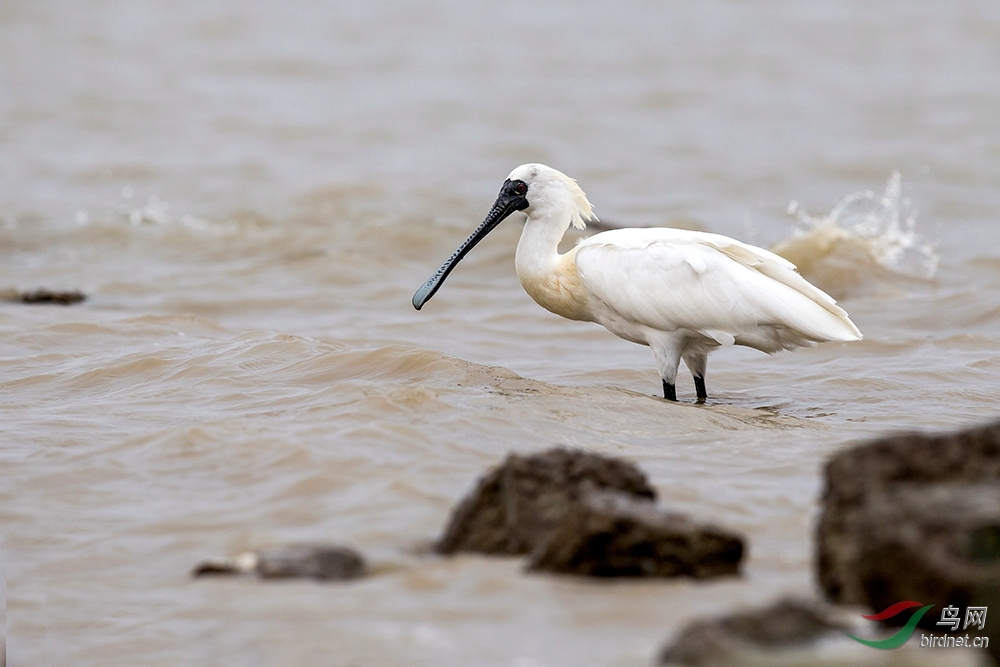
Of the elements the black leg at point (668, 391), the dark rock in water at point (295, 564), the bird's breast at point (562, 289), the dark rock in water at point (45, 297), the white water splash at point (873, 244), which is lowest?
the dark rock in water at point (295, 564)

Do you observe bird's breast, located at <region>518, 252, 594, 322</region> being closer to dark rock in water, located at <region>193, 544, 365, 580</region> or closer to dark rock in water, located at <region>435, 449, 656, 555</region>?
dark rock in water, located at <region>435, 449, 656, 555</region>

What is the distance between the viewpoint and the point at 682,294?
827cm

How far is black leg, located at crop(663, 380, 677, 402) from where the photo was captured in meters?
8.41

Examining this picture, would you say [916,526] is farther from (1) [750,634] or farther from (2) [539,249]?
(2) [539,249]

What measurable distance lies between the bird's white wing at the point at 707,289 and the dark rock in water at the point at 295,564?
405 cm

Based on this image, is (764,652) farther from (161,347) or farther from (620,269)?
(161,347)

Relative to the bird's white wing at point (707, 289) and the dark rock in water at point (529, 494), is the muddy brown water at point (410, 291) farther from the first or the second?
the bird's white wing at point (707, 289)

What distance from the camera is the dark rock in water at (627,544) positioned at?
421cm

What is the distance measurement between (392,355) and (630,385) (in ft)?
5.78

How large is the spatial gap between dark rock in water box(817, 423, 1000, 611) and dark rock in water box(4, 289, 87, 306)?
906 centimetres

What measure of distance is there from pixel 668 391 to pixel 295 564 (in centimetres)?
438

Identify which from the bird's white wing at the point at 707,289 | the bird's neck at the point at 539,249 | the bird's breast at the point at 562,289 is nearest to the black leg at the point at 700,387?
the bird's white wing at the point at 707,289

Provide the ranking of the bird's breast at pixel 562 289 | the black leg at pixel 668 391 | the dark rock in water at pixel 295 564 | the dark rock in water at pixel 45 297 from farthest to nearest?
1. the dark rock in water at pixel 45 297
2. the bird's breast at pixel 562 289
3. the black leg at pixel 668 391
4. the dark rock in water at pixel 295 564

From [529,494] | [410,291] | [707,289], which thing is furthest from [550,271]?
[529,494]
